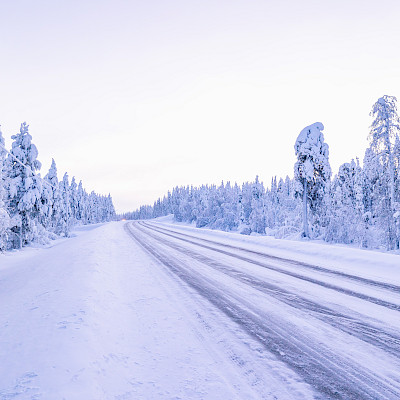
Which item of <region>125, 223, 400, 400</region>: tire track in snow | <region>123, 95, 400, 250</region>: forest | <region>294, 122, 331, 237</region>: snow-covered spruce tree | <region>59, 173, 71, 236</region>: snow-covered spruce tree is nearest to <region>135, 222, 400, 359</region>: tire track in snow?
<region>125, 223, 400, 400</region>: tire track in snow

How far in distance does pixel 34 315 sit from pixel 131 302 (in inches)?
61.6

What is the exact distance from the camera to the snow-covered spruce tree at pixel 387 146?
19359 mm

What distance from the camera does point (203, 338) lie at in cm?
346

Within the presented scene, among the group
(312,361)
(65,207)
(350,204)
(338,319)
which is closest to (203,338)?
(312,361)

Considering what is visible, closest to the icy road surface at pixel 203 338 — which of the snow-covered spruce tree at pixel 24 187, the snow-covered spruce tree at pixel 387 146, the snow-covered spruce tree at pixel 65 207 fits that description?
the snow-covered spruce tree at pixel 387 146

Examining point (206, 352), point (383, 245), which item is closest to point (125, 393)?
point (206, 352)

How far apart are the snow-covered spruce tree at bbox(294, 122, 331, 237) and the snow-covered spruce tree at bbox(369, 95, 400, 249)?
3857 millimetres

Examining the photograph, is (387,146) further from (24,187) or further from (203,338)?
(24,187)

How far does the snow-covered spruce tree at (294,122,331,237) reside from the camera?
2286cm

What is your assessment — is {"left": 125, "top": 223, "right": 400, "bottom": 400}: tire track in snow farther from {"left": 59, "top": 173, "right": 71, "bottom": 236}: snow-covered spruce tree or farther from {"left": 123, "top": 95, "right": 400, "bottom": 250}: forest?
{"left": 59, "top": 173, "right": 71, "bottom": 236}: snow-covered spruce tree

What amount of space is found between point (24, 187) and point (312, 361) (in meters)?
27.7

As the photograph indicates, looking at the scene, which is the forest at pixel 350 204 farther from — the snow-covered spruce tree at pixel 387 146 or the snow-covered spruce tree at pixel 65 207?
the snow-covered spruce tree at pixel 65 207

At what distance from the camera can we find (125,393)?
7.64ft

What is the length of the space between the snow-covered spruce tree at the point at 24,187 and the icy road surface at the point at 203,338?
20390mm
